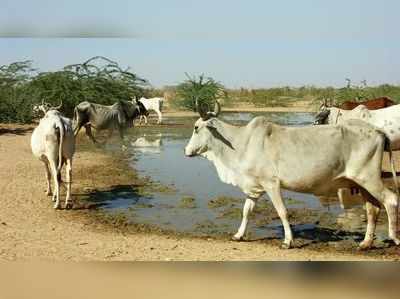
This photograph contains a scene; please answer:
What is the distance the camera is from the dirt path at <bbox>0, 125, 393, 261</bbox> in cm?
462

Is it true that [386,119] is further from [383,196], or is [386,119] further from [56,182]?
[56,182]

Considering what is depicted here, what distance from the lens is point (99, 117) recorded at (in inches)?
565

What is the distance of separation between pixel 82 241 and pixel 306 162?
256 cm

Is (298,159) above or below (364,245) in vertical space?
above

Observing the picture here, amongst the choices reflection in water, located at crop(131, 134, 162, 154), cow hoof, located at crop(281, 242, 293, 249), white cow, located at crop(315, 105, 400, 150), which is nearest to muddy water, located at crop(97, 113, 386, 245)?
cow hoof, located at crop(281, 242, 293, 249)

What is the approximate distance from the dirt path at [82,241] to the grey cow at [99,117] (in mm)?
4716

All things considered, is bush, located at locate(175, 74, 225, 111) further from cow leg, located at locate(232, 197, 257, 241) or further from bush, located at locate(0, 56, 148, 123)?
cow leg, located at locate(232, 197, 257, 241)

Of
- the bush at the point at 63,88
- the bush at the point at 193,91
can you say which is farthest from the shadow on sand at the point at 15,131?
the bush at the point at 193,91

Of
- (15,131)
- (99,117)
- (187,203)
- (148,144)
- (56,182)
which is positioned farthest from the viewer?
(15,131)

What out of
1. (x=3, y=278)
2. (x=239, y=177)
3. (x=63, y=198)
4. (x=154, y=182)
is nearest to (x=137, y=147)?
(x=154, y=182)

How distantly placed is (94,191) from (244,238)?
3955mm

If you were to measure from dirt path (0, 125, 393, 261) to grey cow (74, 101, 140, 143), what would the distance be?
15.5 ft

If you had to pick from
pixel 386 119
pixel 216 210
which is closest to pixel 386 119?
pixel 386 119

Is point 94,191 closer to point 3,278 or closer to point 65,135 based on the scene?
point 65,135
